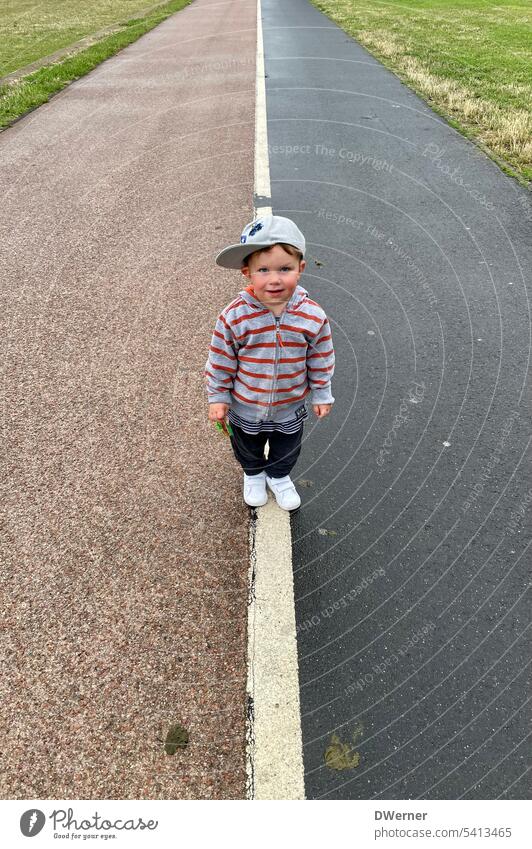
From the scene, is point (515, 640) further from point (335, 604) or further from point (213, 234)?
point (213, 234)

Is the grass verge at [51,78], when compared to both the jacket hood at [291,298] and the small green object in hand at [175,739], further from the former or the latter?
the small green object in hand at [175,739]

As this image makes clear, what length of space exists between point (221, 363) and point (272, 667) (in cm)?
130

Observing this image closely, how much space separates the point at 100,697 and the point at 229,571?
77cm

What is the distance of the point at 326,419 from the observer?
3.66 metres

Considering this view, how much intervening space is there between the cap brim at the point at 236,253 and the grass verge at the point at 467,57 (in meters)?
6.02

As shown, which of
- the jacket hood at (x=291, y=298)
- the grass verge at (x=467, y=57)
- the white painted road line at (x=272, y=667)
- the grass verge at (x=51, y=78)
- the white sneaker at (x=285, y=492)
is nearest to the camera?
the white painted road line at (x=272, y=667)

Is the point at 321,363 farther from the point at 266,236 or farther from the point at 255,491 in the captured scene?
the point at 255,491

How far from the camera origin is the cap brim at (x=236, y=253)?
2182 millimetres

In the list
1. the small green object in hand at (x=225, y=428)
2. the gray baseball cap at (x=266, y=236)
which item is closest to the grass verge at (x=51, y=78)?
the small green object in hand at (x=225, y=428)

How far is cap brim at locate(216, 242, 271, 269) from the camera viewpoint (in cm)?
218

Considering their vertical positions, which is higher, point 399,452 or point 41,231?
point 41,231

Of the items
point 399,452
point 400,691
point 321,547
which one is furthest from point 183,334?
point 400,691

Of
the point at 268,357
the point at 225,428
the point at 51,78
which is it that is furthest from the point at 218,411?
the point at 51,78
